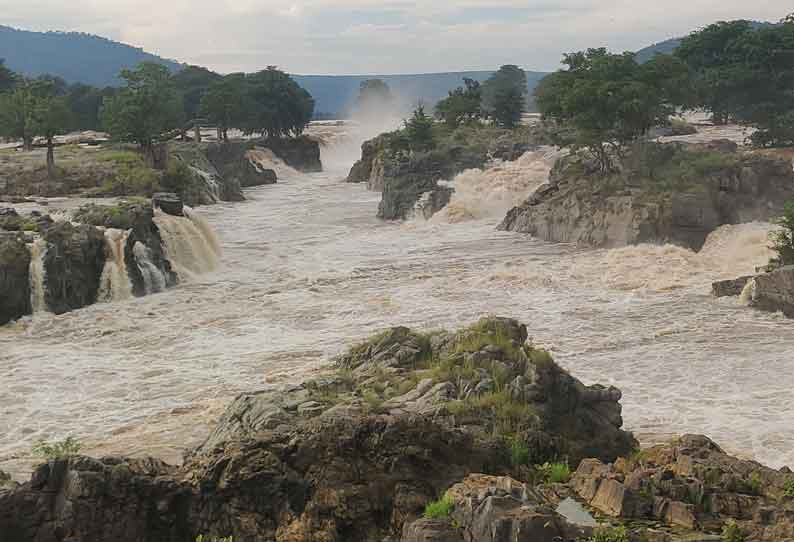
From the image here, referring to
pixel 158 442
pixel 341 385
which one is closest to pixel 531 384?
pixel 341 385

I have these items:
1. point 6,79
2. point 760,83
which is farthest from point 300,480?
point 6,79

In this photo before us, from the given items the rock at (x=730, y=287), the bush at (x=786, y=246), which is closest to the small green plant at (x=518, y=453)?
the rock at (x=730, y=287)

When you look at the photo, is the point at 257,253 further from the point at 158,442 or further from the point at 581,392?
the point at 581,392

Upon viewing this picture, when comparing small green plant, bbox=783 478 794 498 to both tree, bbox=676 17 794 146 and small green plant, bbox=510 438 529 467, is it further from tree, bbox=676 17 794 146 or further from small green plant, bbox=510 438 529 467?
tree, bbox=676 17 794 146

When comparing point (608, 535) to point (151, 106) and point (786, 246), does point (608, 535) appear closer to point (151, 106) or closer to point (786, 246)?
point (786, 246)

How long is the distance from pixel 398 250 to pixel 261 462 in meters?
27.4

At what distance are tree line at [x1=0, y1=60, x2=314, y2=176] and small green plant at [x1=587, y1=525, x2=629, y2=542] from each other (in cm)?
4273

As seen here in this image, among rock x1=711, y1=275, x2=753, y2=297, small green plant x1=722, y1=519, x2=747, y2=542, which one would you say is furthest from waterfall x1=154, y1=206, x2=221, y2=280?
small green plant x1=722, y1=519, x2=747, y2=542

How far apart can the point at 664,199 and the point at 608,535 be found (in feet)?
90.4

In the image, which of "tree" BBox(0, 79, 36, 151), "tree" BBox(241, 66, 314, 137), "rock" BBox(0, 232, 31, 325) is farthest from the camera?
"tree" BBox(241, 66, 314, 137)

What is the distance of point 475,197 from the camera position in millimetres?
46594

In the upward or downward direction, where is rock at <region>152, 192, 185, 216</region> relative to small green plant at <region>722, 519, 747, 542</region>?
upward

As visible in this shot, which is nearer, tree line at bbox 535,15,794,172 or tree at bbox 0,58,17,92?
tree line at bbox 535,15,794,172

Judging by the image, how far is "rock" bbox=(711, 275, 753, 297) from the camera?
25547 millimetres
